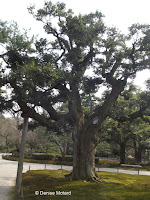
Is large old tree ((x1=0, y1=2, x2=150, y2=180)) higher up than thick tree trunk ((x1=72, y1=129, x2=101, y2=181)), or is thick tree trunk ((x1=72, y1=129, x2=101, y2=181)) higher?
large old tree ((x1=0, y1=2, x2=150, y2=180))

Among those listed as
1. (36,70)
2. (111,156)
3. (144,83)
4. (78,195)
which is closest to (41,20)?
(36,70)

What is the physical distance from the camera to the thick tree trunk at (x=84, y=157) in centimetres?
1055

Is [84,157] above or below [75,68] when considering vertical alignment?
below

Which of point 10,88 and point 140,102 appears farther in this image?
point 140,102

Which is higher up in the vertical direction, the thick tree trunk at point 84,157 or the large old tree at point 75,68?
the large old tree at point 75,68

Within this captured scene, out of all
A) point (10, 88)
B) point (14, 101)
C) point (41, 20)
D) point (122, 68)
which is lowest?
point (14, 101)

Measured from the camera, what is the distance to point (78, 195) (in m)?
7.84

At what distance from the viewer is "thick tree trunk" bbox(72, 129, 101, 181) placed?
10.5 meters

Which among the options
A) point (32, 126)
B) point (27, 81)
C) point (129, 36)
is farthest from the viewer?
point (32, 126)

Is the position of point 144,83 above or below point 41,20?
below

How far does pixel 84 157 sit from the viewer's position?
10.8 m

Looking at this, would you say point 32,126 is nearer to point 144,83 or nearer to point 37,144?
point 144,83

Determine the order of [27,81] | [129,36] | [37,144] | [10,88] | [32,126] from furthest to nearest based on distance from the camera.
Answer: [37,144]
[32,126]
[129,36]
[10,88]
[27,81]

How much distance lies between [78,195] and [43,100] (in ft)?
16.7
